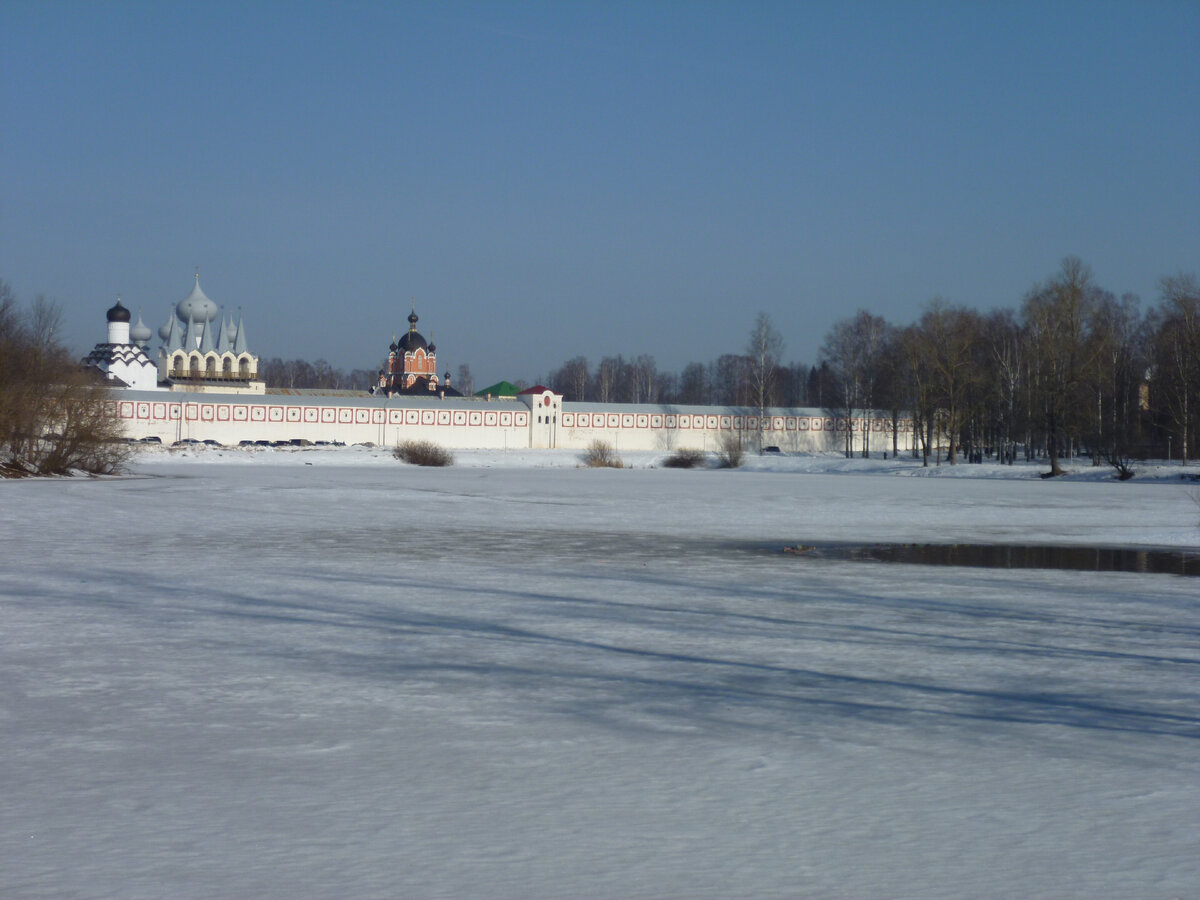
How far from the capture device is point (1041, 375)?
43.8 m

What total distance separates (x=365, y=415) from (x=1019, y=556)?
185 feet

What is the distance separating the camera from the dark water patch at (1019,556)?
1313 centimetres

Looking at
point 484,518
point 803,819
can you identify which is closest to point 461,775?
point 803,819

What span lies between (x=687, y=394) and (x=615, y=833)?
11678 cm

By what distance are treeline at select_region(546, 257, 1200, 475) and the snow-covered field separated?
106 feet

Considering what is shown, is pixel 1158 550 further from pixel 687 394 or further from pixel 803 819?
pixel 687 394

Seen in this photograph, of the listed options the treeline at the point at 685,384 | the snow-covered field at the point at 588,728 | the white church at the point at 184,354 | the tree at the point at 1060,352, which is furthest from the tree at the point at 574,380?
the snow-covered field at the point at 588,728

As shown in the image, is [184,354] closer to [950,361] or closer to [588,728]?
[950,361]

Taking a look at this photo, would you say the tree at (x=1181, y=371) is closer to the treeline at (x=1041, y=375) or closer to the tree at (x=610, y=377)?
the treeline at (x=1041, y=375)

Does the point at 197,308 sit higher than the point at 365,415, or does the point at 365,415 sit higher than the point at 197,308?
the point at 197,308

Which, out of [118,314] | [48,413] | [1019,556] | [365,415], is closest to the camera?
[1019,556]

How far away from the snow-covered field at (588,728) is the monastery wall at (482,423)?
175 ft

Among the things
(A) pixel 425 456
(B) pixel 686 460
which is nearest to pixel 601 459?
(B) pixel 686 460

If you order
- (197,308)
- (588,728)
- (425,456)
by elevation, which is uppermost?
(197,308)
